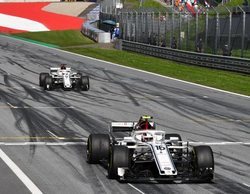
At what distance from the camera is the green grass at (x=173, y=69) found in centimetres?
3219

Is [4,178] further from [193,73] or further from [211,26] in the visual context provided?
[211,26]

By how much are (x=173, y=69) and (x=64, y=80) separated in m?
12.6

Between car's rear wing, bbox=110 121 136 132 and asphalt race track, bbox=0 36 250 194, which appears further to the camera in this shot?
car's rear wing, bbox=110 121 136 132

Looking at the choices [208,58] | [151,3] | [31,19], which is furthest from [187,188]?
[151,3]

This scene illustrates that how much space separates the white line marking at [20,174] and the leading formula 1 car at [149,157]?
1.45 m

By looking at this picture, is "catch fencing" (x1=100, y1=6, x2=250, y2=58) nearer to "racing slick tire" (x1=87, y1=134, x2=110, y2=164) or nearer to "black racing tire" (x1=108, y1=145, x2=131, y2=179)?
"racing slick tire" (x1=87, y1=134, x2=110, y2=164)

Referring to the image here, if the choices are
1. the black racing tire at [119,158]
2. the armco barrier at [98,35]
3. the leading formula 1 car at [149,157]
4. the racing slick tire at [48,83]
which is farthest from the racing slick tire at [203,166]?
the armco barrier at [98,35]

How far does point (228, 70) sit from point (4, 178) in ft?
86.4

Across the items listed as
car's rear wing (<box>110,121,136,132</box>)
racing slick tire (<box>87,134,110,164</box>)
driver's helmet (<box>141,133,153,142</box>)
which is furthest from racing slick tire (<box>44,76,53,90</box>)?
driver's helmet (<box>141,133,153,142</box>)

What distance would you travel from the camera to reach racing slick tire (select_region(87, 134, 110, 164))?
13117mm

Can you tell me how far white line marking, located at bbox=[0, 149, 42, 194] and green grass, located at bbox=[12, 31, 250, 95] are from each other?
54.8ft

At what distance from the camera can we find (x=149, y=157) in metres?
12.5

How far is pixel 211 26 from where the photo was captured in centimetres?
4031

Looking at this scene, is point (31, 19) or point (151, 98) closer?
point (151, 98)
